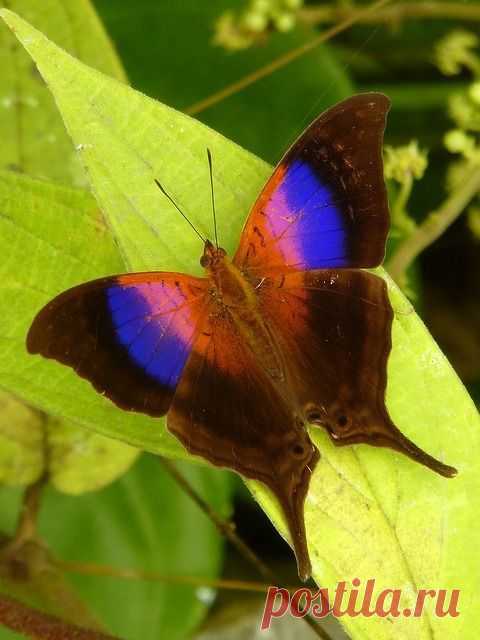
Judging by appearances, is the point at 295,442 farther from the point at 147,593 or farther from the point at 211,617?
the point at 211,617

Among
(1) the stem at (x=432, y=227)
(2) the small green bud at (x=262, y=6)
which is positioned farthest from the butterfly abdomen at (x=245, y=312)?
(2) the small green bud at (x=262, y=6)

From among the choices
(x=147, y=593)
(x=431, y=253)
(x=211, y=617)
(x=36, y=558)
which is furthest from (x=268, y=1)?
(x=211, y=617)

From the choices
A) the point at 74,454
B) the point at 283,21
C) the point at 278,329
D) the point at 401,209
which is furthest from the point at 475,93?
the point at 74,454

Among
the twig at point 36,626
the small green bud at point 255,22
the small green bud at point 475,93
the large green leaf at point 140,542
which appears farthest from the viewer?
the large green leaf at point 140,542

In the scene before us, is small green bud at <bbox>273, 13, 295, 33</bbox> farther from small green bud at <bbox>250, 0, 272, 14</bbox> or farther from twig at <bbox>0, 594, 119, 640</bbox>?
twig at <bbox>0, 594, 119, 640</bbox>

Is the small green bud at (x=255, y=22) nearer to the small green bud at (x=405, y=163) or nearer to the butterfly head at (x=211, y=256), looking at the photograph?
the small green bud at (x=405, y=163)

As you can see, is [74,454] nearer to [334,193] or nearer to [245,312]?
[245,312]

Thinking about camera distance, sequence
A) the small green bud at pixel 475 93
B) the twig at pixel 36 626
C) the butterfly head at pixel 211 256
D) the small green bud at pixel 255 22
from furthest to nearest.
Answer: the small green bud at pixel 255 22 < the small green bud at pixel 475 93 < the butterfly head at pixel 211 256 < the twig at pixel 36 626
